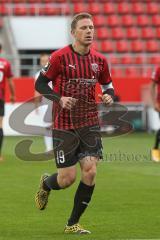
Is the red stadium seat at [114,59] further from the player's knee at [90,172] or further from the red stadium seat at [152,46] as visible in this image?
the player's knee at [90,172]

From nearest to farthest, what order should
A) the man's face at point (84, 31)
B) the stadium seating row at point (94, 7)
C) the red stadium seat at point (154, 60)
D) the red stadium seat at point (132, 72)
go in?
the man's face at point (84, 31), the red stadium seat at point (132, 72), the red stadium seat at point (154, 60), the stadium seating row at point (94, 7)

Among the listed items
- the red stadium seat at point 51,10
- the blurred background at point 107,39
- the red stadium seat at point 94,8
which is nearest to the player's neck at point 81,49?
the blurred background at point 107,39

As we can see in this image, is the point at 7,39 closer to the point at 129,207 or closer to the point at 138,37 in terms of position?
the point at 138,37

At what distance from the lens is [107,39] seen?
2977cm

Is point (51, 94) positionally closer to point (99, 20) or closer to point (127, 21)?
point (99, 20)

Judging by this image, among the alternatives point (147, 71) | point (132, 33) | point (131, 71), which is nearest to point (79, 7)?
point (132, 33)

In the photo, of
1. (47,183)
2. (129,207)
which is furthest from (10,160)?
(47,183)

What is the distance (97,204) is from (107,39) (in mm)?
20661

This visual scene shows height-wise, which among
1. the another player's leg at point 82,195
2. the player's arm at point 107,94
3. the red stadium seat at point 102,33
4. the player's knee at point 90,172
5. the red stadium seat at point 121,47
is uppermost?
the red stadium seat at point 102,33

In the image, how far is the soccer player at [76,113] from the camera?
291 inches

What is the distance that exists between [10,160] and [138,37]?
15491mm

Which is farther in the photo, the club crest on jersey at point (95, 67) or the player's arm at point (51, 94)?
the club crest on jersey at point (95, 67)

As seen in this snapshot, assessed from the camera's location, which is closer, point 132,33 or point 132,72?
point 132,72

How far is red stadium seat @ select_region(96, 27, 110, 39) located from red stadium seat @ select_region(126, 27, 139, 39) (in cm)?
77
